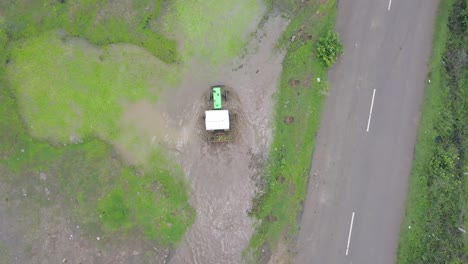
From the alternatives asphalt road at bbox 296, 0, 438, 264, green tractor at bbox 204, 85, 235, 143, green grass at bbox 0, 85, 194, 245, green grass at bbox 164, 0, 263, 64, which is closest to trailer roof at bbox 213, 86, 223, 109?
green tractor at bbox 204, 85, 235, 143

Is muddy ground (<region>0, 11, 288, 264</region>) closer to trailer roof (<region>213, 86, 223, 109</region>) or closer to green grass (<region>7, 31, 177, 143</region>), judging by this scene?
trailer roof (<region>213, 86, 223, 109</region>)

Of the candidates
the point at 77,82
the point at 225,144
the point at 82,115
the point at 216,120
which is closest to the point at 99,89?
the point at 77,82

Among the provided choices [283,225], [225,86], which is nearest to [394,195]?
[283,225]

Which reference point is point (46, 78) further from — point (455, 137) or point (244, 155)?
point (455, 137)

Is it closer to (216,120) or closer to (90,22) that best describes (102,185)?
(216,120)

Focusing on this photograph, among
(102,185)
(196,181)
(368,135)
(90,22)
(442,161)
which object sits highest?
(90,22)

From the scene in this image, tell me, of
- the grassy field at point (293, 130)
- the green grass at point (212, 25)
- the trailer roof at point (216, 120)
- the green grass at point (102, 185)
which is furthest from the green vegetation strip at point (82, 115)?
the grassy field at point (293, 130)

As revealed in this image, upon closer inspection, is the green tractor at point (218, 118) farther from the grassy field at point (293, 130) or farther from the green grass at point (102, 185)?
the green grass at point (102, 185)
